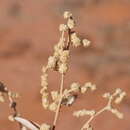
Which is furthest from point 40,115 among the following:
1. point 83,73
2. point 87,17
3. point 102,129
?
point 87,17

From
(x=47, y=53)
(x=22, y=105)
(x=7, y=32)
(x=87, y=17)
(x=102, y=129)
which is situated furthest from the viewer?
(x=87, y=17)

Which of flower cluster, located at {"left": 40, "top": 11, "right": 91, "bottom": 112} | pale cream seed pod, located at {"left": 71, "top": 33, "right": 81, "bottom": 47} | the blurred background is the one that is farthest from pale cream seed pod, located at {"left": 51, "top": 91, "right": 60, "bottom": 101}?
the blurred background

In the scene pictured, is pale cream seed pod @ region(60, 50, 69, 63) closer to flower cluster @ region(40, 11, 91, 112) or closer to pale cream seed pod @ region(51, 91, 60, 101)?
flower cluster @ region(40, 11, 91, 112)

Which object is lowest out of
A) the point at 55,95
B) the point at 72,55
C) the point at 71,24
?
the point at 55,95

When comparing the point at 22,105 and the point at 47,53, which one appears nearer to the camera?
the point at 22,105

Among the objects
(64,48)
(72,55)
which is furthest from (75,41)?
(72,55)

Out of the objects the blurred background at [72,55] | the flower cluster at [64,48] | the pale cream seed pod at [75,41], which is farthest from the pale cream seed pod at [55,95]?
the blurred background at [72,55]

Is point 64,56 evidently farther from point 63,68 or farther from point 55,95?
point 55,95

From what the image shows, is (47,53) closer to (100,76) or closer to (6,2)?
(100,76)
